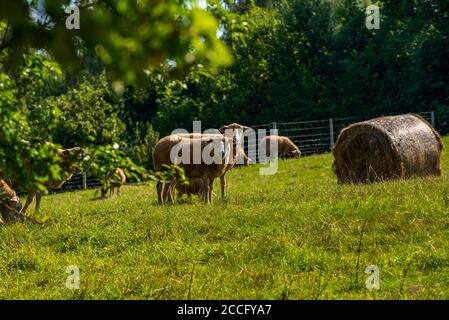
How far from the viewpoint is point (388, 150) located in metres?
14.6

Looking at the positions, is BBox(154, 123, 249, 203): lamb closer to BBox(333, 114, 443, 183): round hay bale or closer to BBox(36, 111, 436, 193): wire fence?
BBox(333, 114, 443, 183): round hay bale

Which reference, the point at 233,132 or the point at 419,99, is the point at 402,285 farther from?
the point at 419,99

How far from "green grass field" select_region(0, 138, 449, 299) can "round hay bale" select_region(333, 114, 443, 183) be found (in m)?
2.22

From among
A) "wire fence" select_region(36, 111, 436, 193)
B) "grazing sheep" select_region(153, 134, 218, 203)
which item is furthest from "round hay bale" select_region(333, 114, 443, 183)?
"wire fence" select_region(36, 111, 436, 193)

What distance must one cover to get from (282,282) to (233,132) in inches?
358

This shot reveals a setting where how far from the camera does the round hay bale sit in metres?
14.5

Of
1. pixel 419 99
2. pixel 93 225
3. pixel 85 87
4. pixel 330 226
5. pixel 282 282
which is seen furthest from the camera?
pixel 85 87

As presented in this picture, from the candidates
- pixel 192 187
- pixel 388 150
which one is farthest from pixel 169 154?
pixel 388 150

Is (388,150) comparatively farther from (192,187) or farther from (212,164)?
(192,187)

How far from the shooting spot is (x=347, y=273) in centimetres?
732

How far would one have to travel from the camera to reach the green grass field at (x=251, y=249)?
23.0ft

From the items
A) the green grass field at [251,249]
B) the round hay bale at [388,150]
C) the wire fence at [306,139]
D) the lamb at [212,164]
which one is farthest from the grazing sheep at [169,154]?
the wire fence at [306,139]
